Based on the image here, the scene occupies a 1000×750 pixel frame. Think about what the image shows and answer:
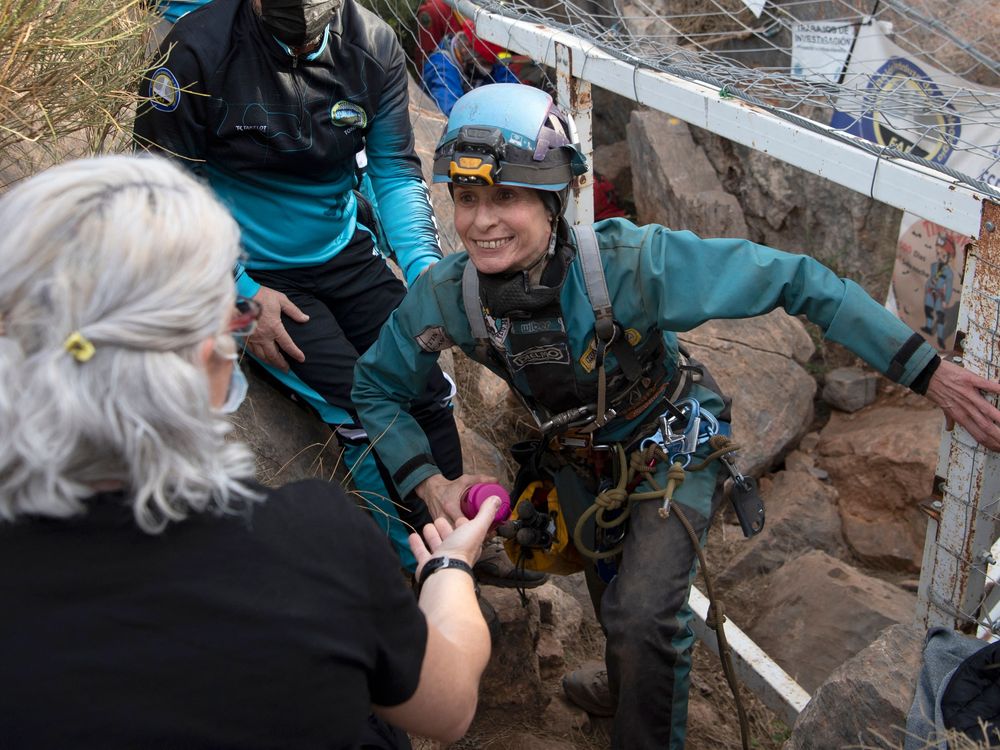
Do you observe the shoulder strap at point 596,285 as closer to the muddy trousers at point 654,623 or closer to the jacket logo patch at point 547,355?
the jacket logo patch at point 547,355

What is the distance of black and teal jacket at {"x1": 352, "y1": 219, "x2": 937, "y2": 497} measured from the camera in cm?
259

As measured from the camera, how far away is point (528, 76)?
6.84 meters

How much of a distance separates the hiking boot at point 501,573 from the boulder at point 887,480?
7.59 ft

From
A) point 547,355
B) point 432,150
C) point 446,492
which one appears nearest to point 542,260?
point 547,355

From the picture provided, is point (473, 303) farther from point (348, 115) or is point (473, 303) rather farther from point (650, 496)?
point (348, 115)

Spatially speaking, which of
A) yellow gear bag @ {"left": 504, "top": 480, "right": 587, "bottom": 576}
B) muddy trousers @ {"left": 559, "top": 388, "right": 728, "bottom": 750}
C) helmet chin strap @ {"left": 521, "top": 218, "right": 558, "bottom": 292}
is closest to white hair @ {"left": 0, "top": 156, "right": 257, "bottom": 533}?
helmet chin strap @ {"left": 521, "top": 218, "right": 558, "bottom": 292}

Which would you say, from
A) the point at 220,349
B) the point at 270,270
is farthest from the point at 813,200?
the point at 220,349

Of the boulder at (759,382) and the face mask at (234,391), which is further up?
the face mask at (234,391)

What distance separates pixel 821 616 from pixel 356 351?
7.24ft

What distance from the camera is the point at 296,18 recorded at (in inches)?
125

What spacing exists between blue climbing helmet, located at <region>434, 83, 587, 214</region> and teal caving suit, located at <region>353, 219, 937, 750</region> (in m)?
0.22

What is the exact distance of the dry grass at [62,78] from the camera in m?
2.78

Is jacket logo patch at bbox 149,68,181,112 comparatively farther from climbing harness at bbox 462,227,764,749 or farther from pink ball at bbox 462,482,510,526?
pink ball at bbox 462,482,510,526

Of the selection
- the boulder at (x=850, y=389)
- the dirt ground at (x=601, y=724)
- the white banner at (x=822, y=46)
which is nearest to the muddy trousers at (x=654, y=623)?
the dirt ground at (x=601, y=724)
